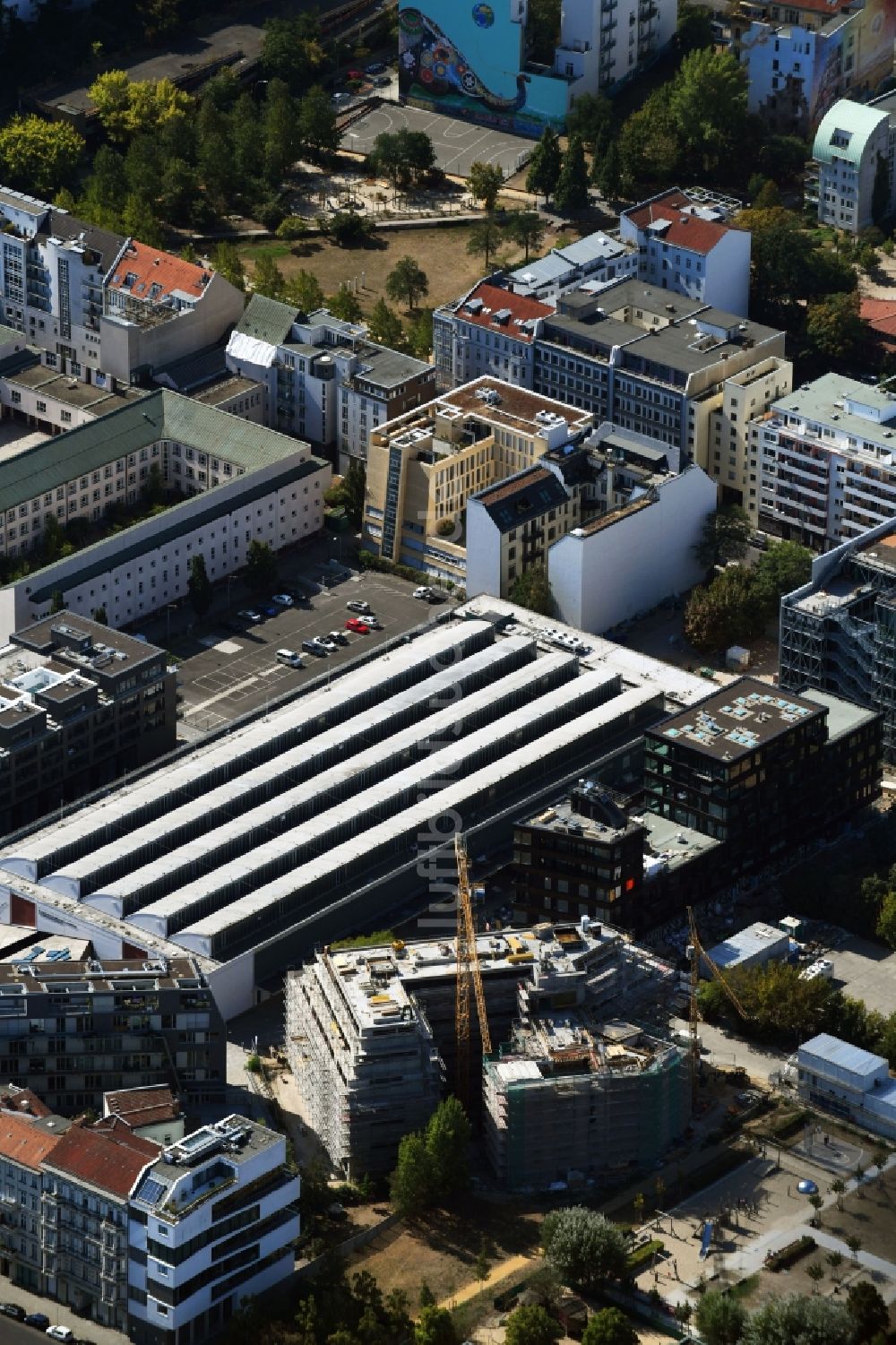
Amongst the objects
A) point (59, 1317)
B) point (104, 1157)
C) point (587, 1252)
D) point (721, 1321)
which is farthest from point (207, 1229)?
point (721, 1321)

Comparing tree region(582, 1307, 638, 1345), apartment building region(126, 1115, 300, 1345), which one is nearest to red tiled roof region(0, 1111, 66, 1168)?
apartment building region(126, 1115, 300, 1345)

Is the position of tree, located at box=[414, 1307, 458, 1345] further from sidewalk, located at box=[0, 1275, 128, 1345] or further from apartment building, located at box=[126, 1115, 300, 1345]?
sidewalk, located at box=[0, 1275, 128, 1345]

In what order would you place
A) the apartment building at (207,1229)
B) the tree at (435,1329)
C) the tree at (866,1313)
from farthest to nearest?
the tree at (866,1313) < the tree at (435,1329) < the apartment building at (207,1229)

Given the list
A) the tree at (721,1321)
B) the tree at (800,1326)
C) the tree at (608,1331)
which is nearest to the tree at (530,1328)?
the tree at (608,1331)

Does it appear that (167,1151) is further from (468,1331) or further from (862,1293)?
(862,1293)

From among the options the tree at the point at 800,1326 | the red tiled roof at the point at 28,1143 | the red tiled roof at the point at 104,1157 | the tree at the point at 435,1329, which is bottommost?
the tree at the point at 435,1329

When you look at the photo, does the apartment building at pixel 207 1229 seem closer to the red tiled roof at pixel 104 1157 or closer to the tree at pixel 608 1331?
the red tiled roof at pixel 104 1157

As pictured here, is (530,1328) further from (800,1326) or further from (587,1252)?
(800,1326)
